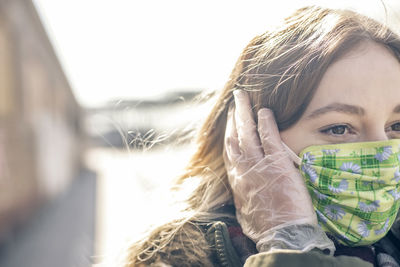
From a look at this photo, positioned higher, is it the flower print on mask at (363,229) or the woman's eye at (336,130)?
the woman's eye at (336,130)

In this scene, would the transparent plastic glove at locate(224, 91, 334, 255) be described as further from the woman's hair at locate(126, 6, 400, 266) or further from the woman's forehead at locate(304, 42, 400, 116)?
the woman's forehead at locate(304, 42, 400, 116)

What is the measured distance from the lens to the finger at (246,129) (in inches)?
69.5

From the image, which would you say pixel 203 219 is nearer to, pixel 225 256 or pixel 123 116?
pixel 225 256

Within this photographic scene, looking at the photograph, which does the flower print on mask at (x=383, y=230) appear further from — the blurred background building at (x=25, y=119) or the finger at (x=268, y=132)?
the blurred background building at (x=25, y=119)

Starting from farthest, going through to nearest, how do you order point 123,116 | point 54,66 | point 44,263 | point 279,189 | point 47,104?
point 54,66
point 47,104
point 44,263
point 123,116
point 279,189

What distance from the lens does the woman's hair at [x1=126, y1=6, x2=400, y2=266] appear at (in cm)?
168

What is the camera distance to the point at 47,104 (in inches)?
491

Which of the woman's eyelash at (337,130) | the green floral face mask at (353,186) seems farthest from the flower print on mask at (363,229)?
the woman's eyelash at (337,130)

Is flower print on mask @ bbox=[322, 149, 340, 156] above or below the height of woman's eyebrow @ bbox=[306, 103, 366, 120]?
below

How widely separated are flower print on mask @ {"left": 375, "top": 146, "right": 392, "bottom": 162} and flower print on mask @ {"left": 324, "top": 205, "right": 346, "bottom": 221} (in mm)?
246

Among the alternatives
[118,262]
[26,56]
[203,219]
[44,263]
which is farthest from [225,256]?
[26,56]

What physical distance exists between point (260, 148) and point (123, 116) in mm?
740

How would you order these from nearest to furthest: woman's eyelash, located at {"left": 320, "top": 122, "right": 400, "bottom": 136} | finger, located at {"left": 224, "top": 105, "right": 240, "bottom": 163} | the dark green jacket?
the dark green jacket < woman's eyelash, located at {"left": 320, "top": 122, "right": 400, "bottom": 136} < finger, located at {"left": 224, "top": 105, "right": 240, "bottom": 163}

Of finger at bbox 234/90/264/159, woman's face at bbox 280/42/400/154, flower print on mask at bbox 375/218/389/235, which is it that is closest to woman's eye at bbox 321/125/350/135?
woman's face at bbox 280/42/400/154
